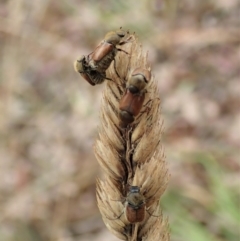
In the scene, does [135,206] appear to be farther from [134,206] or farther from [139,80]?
[139,80]

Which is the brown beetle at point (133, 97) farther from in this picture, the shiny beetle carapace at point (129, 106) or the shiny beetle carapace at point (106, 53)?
the shiny beetle carapace at point (106, 53)

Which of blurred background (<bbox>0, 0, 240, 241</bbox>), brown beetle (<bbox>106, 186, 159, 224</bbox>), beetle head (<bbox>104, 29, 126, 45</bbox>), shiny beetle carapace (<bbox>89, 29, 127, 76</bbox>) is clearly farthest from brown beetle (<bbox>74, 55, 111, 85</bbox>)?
blurred background (<bbox>0, 0, 240, 241</bbox>)

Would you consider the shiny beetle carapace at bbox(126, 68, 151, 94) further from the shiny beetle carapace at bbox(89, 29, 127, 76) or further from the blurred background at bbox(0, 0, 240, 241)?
the blurred background at bbox(0, 0, 240, 241)

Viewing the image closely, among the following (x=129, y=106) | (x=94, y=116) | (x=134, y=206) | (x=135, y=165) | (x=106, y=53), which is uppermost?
(x=94, y=116)

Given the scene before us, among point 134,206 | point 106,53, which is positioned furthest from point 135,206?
point 106,53

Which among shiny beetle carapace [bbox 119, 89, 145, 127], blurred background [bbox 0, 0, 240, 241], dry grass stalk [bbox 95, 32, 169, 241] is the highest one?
blurred background [bbox 0, 0, 240, 241]

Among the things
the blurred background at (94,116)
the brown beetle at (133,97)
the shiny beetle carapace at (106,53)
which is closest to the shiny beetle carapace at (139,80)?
the brown beetle at (133,97)

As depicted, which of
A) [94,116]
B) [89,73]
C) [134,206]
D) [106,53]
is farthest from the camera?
[94,116]
